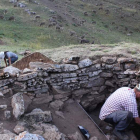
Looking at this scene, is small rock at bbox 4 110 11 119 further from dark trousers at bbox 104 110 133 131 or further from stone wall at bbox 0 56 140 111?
dark trousers at bbox 104 110 133 131

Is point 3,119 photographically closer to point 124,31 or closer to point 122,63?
point 122,63

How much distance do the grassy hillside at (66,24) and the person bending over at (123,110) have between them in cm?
752

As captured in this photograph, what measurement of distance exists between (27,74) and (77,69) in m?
1.31

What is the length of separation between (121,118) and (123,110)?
0.21 m

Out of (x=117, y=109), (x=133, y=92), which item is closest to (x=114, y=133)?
(x=117, y=109)

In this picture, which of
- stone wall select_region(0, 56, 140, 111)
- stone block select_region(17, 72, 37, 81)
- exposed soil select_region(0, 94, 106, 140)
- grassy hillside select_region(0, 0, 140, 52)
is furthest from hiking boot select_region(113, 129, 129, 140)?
grassy hillside select_region(0, 0, 140, 52)

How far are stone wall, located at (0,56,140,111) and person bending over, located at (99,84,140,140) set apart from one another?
1164 millimetres

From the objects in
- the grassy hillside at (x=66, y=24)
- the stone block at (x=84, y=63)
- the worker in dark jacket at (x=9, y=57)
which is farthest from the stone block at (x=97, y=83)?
the grassy hillside at (x=66, y=24)

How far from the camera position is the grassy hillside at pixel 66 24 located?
48.8ft

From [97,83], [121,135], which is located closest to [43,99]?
[97,83]

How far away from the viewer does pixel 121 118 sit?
3863 mm

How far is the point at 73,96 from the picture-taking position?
16.6 feet

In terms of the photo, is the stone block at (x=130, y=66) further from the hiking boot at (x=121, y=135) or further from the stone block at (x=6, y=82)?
the stone block at (x=6, y=82)

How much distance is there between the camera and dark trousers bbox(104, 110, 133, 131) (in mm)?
3822
